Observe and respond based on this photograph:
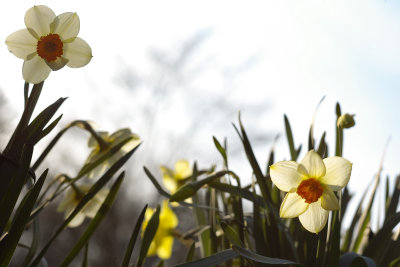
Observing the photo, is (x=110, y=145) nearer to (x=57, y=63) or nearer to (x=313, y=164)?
(x=57, y=63)

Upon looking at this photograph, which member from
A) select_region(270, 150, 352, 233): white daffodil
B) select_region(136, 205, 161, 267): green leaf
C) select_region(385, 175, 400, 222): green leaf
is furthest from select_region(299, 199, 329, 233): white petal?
select_region(385, 175, 400, 222): green leaf

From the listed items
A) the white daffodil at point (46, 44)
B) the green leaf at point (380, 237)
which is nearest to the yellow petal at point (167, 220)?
the green leaf at point (380, 237)

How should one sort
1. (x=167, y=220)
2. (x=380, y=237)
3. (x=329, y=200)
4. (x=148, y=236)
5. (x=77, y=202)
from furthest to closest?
1. (x=167, y=220)
2. (x=77, y=202)
3. (x=380, y=237)
4. (x=148, y=236)
5. (x=329, y=200)

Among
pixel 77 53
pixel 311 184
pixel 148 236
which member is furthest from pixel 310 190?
pixel 77 53

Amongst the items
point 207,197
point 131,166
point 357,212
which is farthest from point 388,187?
point 131,166

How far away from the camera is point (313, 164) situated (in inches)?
23.3

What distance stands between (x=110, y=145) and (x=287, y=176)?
43cm

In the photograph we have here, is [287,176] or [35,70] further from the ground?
[35,70]

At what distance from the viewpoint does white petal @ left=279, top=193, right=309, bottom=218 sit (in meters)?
0.60

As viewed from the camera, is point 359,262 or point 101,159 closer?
point 359,262

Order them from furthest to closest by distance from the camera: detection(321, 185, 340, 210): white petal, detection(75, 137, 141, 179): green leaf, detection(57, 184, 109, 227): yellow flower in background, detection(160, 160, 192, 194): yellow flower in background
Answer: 1. detection(160, 160, 192, 194): yellow flower in background
2. detection(57, 184, 109, 227): yellow flower in background
3. detection(75, 137, 141, 179): green leaf
4. detection(321, 185, 340, 210): white petal

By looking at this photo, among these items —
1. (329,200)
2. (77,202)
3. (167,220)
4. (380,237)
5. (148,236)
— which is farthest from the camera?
(167,220)

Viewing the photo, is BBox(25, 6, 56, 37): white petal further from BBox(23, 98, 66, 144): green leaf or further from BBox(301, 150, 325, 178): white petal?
BBox(301, 150, 325, 178): white petal

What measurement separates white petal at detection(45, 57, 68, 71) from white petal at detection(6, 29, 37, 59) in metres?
0.04
